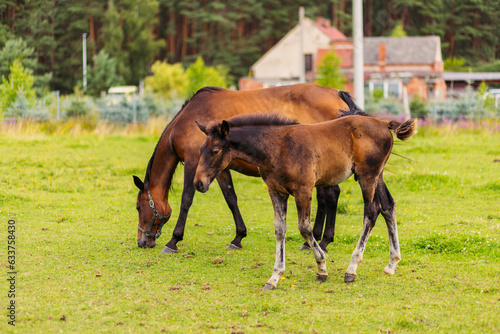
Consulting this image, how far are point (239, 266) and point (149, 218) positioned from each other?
5.55ft

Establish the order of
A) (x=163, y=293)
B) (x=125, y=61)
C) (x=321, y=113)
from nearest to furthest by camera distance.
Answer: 1. (x=163, y=293)
2. (x=321, y=113)
3. (x=125, y=61)

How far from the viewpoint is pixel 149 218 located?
26.0ft

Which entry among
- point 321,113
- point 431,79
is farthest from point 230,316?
point 431,79

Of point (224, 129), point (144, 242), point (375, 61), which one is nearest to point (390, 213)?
point (224, 129)

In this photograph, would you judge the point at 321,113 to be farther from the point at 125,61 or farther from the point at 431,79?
the point at 125,61

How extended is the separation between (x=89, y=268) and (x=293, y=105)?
3861 mm

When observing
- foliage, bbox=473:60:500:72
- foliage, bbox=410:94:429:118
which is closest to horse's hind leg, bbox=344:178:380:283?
foliage, bbox=410:94:429:118

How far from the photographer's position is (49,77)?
25.2 metres

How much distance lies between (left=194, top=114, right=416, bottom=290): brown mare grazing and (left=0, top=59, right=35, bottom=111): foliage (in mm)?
15931

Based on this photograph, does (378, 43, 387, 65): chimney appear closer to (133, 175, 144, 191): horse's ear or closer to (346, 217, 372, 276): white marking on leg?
(133, 175, 144, 191): horse's ear

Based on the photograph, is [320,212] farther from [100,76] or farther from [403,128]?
[100,76]

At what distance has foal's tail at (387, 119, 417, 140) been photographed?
6.64 m

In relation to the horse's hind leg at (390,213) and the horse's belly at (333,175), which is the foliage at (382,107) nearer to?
the horse's hind leg at (390,213)

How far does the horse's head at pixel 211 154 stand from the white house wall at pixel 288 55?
172 feet
